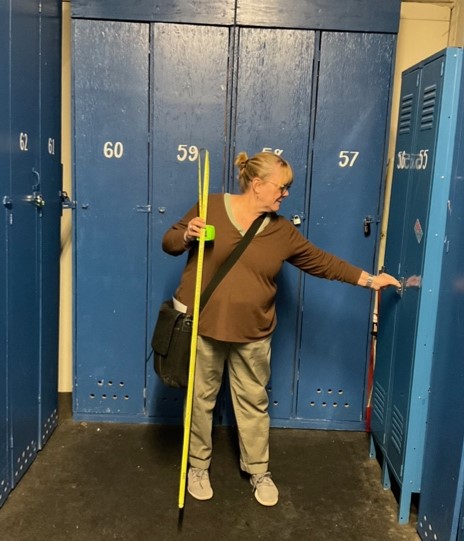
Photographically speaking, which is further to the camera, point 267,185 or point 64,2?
point 64,2

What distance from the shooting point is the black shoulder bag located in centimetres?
248

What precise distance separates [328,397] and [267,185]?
1453mm

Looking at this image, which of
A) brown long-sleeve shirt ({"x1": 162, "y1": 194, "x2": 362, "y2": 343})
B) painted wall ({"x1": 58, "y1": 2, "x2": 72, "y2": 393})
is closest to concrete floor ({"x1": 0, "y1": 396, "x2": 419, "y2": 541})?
painted wall ({"x1": 58, "y1": 2, "x2": 72, "y2": 393})

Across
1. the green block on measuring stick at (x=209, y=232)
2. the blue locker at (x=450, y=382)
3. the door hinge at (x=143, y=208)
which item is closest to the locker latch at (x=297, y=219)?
the door hinge at (x=143, y=208)

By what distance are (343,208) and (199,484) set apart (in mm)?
1568

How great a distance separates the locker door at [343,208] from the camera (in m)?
3.09

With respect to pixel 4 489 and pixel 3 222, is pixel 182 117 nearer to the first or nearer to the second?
pixel 3 222

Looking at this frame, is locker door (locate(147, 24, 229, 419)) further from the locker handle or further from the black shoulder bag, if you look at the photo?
the black shoulder bag

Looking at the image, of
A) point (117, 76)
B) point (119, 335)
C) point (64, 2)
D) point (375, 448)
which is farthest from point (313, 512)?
point (64, 2)

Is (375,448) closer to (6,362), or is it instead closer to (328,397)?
(328,397)

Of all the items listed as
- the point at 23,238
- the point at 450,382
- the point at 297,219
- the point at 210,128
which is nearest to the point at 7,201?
the point at 23,238

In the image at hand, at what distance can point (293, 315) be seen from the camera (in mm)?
3295

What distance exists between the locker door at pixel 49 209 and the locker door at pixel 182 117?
0.49 m

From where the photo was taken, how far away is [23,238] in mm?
2660
